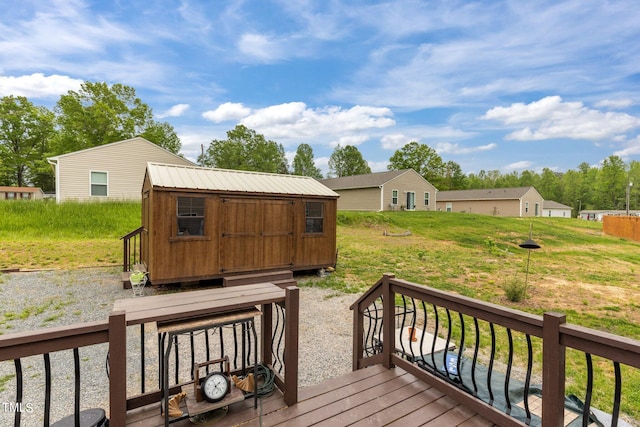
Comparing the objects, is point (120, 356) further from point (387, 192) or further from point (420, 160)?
point (420, 160)

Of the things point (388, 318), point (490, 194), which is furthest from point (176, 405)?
point (490, 194)

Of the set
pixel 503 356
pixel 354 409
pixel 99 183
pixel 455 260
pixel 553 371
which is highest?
pixel 99 183

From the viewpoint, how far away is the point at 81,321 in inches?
193

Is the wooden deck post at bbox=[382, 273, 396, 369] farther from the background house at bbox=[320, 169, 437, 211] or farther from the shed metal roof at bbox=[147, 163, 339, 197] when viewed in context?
the background house at bbox=[320, 169, 437, 211]

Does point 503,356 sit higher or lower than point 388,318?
lower

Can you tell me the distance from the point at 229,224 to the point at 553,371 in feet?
20.5

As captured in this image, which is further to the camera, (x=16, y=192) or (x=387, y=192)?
(x=16, y=192)

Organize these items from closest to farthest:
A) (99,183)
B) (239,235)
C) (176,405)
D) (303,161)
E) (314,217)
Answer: (176,405) < (239,235) < (314,217) < (99,183) < (303,161)

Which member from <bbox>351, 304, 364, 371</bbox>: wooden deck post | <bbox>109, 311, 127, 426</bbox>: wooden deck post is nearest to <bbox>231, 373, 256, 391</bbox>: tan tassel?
<bbox>109, 311, 127, 426</bbox>: wooden deck post

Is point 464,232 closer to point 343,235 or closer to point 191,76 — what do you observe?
point 343,235

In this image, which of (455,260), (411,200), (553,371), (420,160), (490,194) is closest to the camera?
(553,371)

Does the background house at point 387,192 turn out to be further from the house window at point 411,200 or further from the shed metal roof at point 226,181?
the shed metal roof at point 226,181

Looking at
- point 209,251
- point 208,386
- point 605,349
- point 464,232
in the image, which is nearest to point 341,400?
point 208,386

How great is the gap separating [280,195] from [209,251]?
216 cm
